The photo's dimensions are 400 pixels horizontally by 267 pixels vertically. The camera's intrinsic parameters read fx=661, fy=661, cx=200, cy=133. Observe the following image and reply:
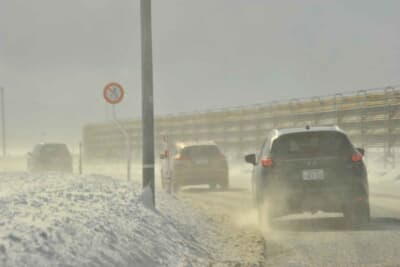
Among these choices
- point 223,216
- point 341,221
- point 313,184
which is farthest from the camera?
point 223,216

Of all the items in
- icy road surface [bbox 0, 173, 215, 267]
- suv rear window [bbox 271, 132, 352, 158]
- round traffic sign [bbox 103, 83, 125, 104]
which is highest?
round traffic sign [bbox 103, 83, 125, 104]

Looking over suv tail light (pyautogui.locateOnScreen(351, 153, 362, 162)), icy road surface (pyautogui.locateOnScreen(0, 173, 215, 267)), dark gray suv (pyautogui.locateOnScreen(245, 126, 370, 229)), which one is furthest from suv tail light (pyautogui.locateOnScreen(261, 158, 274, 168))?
icy road surface (pyautogui.locateOnScreen(0, 173, 215, 267))

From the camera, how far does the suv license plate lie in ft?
36.9

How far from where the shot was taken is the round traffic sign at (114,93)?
65.1 feet

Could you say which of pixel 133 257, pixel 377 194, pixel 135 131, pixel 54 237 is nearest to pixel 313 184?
pixel 133 257

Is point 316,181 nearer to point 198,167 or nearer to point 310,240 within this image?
point 310,240

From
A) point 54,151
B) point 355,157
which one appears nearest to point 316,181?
point 355,157

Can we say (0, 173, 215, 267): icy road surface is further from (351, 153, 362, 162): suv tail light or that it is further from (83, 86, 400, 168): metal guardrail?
(83, 86, 400, 168): metal guardrail

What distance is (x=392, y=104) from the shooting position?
29.3 meters

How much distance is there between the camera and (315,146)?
11594 millimetres

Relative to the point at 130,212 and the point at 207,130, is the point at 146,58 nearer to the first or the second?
the point at 130,212

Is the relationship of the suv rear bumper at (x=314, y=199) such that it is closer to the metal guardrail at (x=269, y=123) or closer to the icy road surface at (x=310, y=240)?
the icy road surface at (x=310, y=240)

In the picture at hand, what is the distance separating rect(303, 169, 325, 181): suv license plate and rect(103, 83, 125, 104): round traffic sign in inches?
381

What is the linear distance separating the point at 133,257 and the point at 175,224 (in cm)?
308
